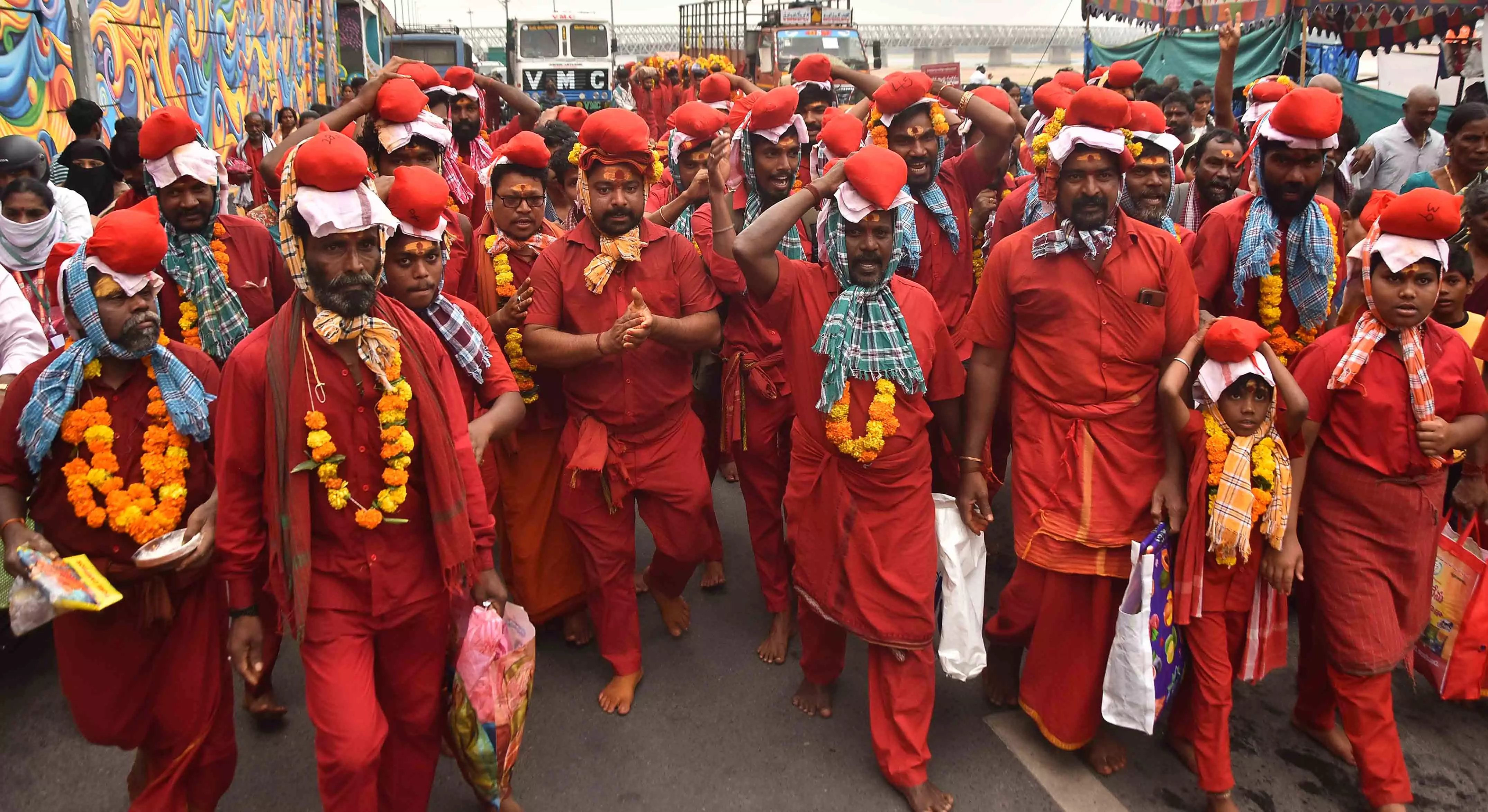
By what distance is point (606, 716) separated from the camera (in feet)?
14.1

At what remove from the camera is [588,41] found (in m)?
27.8

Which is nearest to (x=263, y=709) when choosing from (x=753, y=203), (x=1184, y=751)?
(x=753, y=203)

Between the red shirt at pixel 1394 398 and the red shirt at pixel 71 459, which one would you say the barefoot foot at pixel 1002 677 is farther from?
the red shirt at pixel 71 459

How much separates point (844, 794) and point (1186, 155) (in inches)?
213

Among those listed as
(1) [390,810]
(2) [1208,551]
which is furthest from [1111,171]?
(1) [390,810]

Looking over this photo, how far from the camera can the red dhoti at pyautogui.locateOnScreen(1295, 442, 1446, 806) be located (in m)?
3.50

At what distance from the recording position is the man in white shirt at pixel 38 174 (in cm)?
570

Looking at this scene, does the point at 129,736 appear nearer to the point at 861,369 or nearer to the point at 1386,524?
the point at 861,369

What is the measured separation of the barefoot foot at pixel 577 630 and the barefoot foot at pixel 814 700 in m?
1.16

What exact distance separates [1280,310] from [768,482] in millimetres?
2382

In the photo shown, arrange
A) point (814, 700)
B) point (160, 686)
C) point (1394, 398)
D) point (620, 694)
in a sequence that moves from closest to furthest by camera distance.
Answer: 1. point (160, 686)
2. point (1394, 398)
3. point (814, 700)
4. point (620, 694)

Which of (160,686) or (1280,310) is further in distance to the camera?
→ (1280,310)

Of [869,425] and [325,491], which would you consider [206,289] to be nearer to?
[325,491]

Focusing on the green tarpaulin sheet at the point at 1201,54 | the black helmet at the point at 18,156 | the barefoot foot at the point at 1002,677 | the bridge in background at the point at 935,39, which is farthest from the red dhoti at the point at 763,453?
the bridge in background at the point at 935,39
